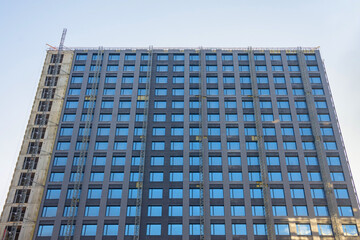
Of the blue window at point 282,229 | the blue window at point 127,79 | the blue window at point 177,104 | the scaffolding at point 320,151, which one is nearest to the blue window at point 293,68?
the scaffolding at point 320,151

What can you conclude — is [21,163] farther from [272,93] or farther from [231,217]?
[272,93]

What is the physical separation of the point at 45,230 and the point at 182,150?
31207 millimetres

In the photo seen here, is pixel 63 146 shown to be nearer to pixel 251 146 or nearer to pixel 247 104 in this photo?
pixel 251 146

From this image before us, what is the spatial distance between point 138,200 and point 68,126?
79.4 feet

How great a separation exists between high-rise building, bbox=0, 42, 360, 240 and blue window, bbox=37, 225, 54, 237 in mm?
217

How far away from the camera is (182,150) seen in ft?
238

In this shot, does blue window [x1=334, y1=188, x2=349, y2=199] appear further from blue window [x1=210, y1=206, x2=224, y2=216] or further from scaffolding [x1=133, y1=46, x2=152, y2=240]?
scaffolding [x1=133, y1=46, x2=152, y2=240]

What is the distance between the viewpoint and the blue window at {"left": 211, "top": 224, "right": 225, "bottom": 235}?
210 feet

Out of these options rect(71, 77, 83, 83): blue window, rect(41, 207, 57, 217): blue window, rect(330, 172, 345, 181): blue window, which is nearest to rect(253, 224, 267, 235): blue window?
rect(330, 172, 345, 181): blue window

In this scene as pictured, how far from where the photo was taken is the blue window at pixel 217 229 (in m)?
63.9

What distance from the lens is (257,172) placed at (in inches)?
2756

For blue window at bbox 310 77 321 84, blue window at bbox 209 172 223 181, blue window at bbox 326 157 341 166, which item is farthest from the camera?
blue window at bbox 310 77 321 84

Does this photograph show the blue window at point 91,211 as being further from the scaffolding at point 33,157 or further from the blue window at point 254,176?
the blue window at point 254,176

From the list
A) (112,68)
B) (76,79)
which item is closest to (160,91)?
(112,68)
